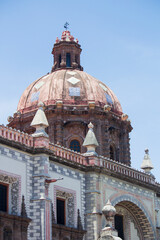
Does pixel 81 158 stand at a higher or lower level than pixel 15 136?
higher

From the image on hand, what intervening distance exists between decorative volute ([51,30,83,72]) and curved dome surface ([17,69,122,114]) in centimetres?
123

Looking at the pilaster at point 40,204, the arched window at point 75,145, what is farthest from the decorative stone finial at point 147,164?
the pilaster at point 40,204

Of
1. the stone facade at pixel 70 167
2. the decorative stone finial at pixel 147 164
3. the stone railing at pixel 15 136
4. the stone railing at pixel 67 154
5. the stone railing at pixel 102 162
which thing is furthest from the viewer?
the decorative stone finial at pixel 147 164

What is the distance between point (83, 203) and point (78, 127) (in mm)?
11806

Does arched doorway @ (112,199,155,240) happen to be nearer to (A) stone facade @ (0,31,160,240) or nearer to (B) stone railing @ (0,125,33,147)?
(A) stone facade @ (0,31,160,240)

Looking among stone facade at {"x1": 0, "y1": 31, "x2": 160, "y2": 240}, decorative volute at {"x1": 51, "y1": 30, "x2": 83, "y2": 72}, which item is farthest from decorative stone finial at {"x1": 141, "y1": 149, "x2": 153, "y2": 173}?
decorative volute at {"x1": 51, "y1": 30, "x2": 83, "y2": 72}

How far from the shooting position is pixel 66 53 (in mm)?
52438

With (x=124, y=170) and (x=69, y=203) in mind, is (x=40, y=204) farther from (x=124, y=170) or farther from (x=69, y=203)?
(x=124, y=170)

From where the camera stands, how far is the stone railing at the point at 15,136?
3225 centimetres

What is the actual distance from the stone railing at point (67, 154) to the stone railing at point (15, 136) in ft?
7.40

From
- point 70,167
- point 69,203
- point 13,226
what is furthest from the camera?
point 70,167

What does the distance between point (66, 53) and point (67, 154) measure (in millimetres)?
17624

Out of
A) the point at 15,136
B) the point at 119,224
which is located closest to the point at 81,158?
the point at 15,136

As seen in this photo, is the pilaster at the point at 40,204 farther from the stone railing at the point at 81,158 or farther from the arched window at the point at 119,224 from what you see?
the arched window at the point at 119,224
